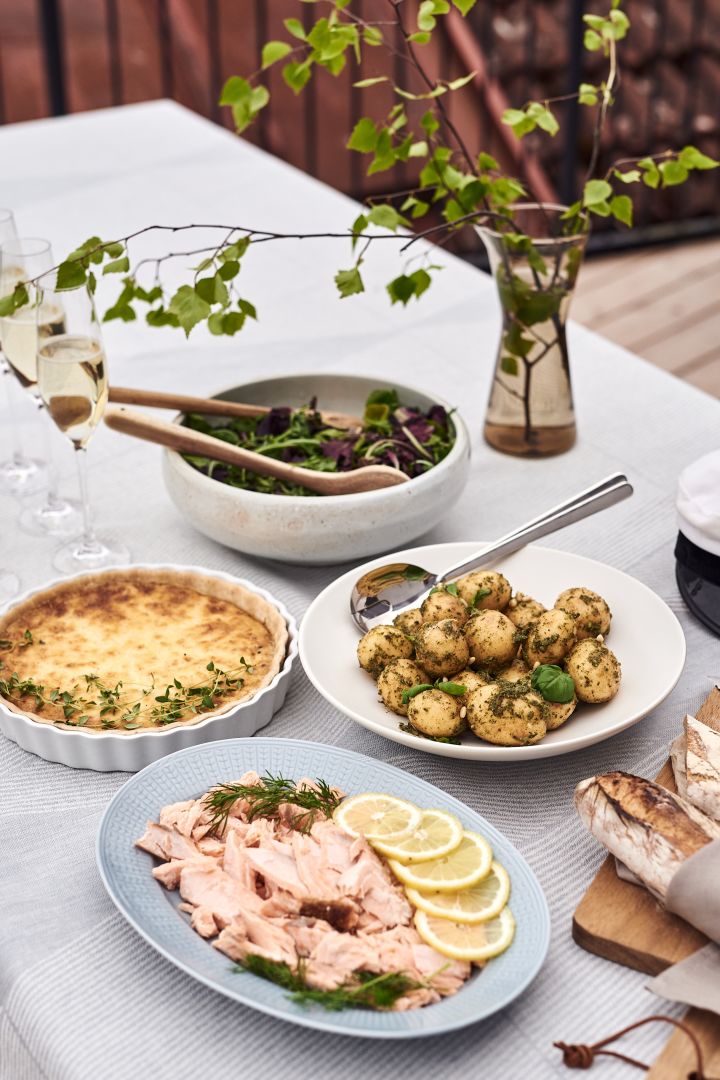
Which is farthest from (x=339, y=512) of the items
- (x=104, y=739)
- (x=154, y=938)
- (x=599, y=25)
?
(x=599, y=25)

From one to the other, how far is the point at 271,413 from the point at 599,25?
716 millimetres

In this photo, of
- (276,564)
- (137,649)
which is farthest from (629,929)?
(276,564)

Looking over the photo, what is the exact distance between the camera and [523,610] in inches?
55.9

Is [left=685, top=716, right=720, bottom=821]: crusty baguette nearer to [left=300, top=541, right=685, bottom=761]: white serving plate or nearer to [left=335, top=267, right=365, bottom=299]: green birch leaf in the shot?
[left=300, top=541, right=685, bottom=761]: white serving plate

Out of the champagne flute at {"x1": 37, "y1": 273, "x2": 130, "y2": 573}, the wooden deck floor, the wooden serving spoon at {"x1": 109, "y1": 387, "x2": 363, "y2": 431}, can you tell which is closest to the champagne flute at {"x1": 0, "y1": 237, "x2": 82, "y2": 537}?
the champagne flute at {"x1": 37, "y1": 273, "x2": 130, "y2": 573}

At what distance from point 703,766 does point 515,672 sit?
24 centimetres

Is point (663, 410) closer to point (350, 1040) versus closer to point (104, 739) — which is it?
point (104, 739)

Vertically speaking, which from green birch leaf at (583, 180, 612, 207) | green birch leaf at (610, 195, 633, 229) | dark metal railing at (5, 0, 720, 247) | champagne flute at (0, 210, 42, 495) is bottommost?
dark metal railing at (5, 0, 720, 247)

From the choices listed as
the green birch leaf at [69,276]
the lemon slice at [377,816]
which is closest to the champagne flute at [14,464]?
the green birch leaf at [69,276]

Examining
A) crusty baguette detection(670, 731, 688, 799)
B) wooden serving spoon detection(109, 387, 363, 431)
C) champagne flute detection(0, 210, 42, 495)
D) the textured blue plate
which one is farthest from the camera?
champagne flute detection(0, 210, 42, 495)

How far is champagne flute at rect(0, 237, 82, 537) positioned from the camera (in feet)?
5.03

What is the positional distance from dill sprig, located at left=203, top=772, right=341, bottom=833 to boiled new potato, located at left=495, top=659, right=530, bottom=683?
10.1 inches

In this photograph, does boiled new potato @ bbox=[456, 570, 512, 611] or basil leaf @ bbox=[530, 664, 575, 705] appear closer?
basil leaf @ bbox=[530, 664, 575, 705]

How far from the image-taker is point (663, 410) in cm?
212
